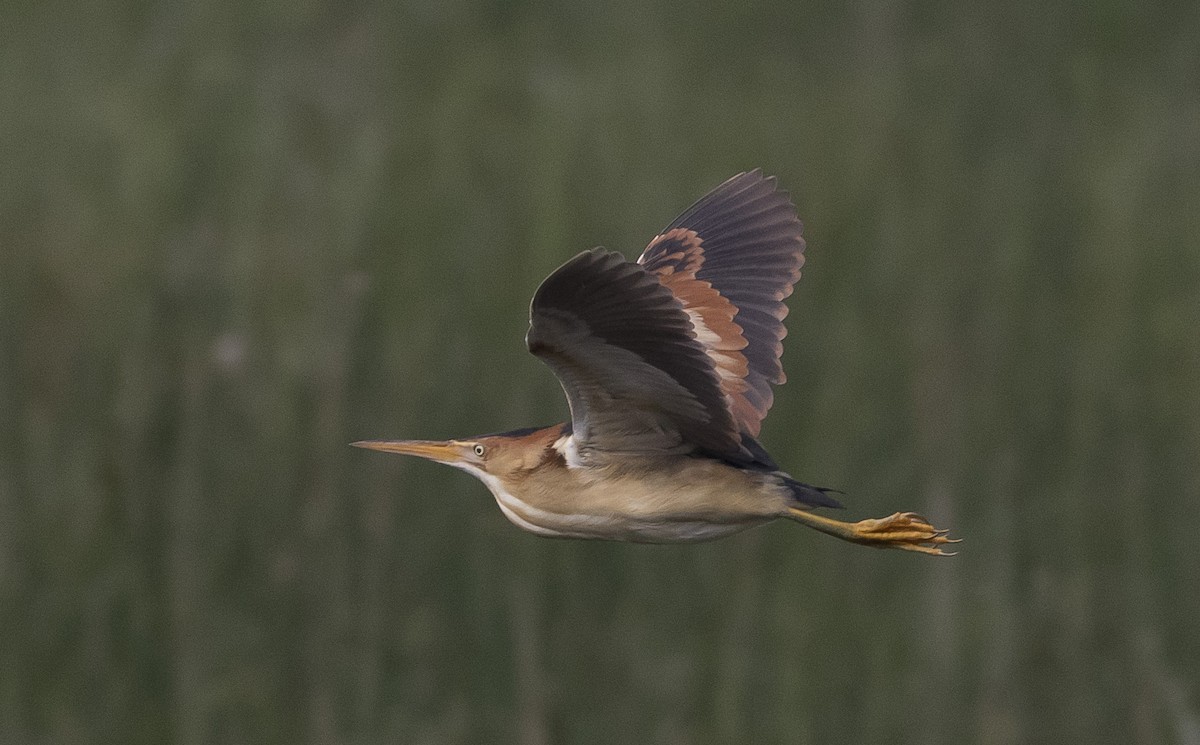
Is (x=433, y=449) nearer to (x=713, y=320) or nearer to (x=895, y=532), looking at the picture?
(x=713, y=320)

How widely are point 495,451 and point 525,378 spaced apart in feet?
3.71

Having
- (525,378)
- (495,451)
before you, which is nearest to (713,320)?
(495,451)

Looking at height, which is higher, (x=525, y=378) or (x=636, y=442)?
(x=525, y=378)

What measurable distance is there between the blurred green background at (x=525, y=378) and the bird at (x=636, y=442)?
2.93 ft

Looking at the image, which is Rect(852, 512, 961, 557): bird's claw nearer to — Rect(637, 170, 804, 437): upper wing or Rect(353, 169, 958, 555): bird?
Rect(353, 169, 958, 555): bird

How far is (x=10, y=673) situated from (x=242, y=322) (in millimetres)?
745

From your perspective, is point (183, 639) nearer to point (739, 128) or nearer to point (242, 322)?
point (242, 322)

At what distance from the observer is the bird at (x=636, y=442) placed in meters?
2.19

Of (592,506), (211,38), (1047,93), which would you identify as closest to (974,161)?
(1047,93)

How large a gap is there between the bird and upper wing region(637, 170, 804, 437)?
0.01m

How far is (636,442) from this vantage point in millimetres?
2418

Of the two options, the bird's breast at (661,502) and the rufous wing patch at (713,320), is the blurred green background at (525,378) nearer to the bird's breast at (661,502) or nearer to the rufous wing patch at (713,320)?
the rufous wing patch at (713,320)

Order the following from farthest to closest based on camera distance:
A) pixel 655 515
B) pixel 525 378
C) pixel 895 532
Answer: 1. pixel 525 378
2. pixel 895 532
3. pixel 655 515

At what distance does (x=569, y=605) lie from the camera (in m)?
3.52
